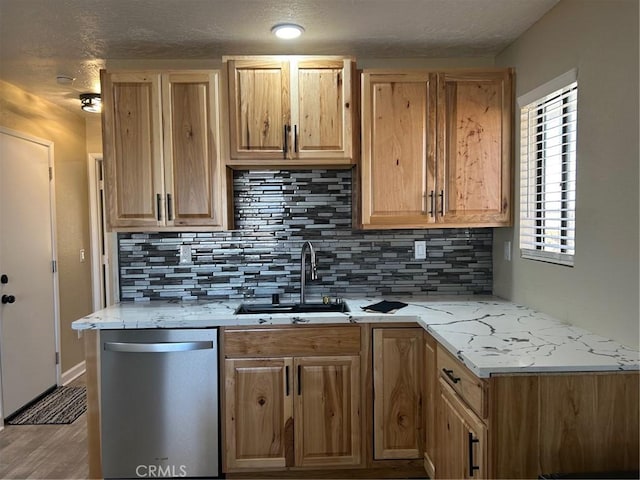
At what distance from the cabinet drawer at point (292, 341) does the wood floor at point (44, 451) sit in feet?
3.92

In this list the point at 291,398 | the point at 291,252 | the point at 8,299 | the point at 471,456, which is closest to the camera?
the point at 471,456

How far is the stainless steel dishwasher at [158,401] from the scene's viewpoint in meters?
2.22

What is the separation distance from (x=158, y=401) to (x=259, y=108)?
165cm

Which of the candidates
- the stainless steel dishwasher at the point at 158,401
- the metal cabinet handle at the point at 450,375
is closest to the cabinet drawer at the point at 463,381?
the metal cabinet handle at the point at 450,375

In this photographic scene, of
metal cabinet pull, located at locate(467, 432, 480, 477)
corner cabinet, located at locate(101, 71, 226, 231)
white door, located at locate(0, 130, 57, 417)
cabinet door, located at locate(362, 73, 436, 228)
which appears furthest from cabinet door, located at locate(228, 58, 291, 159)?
white door, located at locate(0, 130, 57, 417)

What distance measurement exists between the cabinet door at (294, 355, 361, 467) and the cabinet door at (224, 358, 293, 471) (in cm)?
6

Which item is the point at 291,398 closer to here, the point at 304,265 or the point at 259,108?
the point at 304,265

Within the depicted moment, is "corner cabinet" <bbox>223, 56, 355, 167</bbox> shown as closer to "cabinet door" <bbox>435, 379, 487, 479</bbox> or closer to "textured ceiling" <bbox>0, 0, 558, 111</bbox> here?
"textured ceiling" <bbox>0, 0, 558, 111</bbox>

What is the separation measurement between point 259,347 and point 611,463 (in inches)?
60.2

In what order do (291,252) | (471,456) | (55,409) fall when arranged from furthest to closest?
1. (55,409)
2. (291,252)
3. (471,456)

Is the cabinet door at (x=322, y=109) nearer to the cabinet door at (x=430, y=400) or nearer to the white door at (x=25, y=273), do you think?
the cabinet door at (x=430, y=400)

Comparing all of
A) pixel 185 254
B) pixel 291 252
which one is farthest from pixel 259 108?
pixel 185 254

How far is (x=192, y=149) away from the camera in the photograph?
2482mm

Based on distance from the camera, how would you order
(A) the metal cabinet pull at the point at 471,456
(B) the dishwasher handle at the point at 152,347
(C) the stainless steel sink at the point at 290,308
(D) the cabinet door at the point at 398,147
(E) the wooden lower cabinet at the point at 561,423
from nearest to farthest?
(E) the wooden lower cabinet at the point at 561,423, (A) the metal cabinet pull at the point at 471,456, (B) the dishwasher handle at the point at 152,347, (D) the cabinet door at the point at 398,147, (C) the stainless steel sink at the point at 290,308
